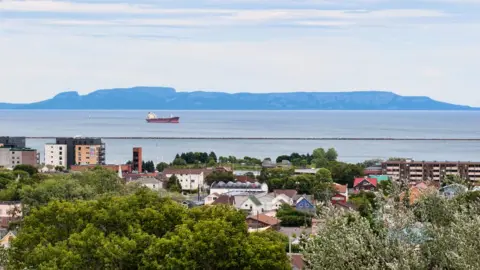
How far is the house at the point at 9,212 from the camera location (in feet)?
90.0

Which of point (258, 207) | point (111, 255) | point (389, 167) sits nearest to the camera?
point (111, 255)

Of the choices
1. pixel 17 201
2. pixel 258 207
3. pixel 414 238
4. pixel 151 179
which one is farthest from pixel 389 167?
pixel 414 238

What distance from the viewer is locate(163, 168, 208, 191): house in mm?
44844

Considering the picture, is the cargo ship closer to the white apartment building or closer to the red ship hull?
the red ship hull

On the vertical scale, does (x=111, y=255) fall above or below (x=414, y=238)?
below

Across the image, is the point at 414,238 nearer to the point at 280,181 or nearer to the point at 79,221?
the point at 79,221

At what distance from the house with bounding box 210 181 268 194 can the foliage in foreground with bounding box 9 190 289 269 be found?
2451 cm

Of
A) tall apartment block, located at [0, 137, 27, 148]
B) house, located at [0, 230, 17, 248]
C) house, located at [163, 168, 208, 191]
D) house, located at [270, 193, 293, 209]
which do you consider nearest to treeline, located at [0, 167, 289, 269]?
house, located at [0, 230, 17, 248]

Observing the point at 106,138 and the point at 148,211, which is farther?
the point at 106,138

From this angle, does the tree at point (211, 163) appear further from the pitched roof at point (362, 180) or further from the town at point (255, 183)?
the pitched roof at point (362, 180)

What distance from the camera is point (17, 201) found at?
104 ft

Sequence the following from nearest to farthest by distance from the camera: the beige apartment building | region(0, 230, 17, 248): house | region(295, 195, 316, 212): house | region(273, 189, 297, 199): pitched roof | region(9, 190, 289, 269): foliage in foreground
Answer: region(9, 190, 289, 269): foliage in foreground
region(0, 230, 17, 248): house
region(295, 195, 316, 212): house
region(273, 189, 297, 199): pitched roof
the beige apartment building

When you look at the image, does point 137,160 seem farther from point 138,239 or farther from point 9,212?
point 138,239

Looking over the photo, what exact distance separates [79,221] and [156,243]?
1717 mm
